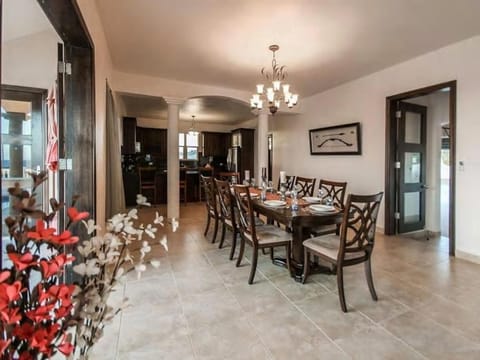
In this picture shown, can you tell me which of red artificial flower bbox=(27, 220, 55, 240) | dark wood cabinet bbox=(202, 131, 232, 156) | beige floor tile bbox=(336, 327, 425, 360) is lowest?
beige floor tile bbox=(336, 327, 425, 360)

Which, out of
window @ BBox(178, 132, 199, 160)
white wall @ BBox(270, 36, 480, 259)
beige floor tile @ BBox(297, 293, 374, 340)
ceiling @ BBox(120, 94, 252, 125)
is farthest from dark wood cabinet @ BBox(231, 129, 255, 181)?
beige floor tile @ BBox(297, 293, 374, 340)

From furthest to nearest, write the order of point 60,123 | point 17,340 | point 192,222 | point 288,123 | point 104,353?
1. point 288,123
2. point 192,222
3. point 60,123
4. point 104,353
5. point 17,340

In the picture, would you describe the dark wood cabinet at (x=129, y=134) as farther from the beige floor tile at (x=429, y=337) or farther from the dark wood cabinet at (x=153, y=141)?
the beige floor tile at (x=429, y=337)

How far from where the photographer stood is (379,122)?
4.37 metres

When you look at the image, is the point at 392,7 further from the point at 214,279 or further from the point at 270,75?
the point at 214,279

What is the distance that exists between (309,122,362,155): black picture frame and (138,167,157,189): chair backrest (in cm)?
426

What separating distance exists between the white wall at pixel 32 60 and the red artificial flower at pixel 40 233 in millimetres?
2711

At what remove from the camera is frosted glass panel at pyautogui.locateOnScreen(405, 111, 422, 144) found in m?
4.32

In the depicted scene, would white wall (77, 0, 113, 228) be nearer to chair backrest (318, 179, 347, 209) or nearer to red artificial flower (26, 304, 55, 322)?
red artificial flower (26, 304, 55, 322)

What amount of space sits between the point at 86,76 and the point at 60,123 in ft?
1.51

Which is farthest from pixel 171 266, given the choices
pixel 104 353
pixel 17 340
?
pixel 17 340

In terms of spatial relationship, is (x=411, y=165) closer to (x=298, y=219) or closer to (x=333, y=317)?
(x=298, y=219)

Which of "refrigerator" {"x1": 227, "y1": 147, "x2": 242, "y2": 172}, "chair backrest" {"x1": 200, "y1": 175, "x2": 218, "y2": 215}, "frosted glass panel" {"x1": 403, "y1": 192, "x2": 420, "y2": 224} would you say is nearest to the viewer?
"chair backrest" {"x1": 200, "y1": 175, "x2": 218, "y2": 215}

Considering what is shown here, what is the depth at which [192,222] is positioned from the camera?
5152mm
